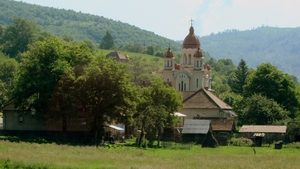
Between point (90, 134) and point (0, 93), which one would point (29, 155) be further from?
point (0, 93)

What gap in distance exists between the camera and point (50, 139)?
2470 inches

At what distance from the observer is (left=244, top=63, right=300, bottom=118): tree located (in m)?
95.4

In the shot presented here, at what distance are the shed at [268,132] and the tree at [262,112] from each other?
9.02 metres

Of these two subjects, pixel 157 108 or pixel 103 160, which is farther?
pixel 157 108

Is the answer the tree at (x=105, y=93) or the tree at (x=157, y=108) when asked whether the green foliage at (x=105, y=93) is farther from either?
the tree at (x=157, y=108)

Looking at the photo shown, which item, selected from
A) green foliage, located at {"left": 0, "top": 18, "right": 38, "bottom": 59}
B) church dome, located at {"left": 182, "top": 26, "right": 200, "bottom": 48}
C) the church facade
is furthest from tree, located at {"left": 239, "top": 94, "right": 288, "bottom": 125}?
green foliage, located at {"left": 0, "top": 18, "right": 38, "bottom": 59}

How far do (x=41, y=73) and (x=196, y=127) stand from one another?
20.0 m

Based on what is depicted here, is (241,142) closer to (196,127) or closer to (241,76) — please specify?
(196,127)

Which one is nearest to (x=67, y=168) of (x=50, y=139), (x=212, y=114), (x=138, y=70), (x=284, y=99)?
(x=50, y=139)

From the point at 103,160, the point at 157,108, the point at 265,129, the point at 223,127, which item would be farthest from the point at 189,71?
the point at 103,160

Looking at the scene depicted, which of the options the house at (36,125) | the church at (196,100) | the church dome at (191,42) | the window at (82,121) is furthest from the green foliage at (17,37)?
the window at (82,121)

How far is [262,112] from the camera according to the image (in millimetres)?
86500

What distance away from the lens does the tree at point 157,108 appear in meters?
66.4

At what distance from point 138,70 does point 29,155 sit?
415 ft
